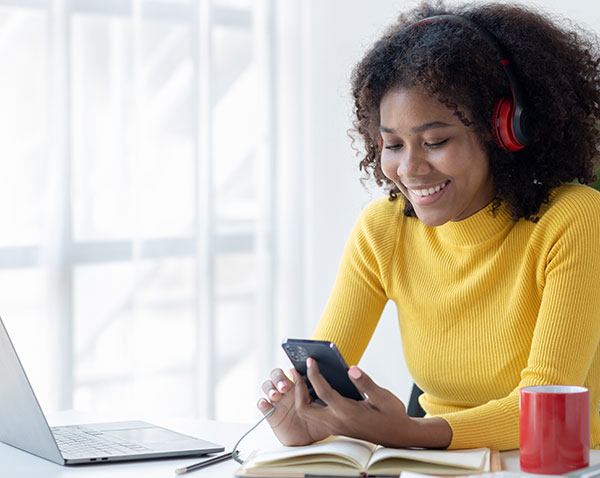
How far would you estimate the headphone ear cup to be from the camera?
128 centimetres

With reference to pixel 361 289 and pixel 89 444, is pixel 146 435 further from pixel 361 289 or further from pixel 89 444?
pixel 361 289

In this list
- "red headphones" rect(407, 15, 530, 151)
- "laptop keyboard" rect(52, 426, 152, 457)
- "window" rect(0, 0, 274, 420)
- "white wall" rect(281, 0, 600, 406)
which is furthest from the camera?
"white wall" rect(281, 0, 600, 406)

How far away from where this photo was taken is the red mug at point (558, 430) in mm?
916

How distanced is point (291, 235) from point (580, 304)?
6.21 ft

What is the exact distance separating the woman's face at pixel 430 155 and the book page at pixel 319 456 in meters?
0.48

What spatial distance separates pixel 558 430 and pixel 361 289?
0.62 m

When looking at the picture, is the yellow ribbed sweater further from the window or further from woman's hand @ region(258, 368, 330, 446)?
the window

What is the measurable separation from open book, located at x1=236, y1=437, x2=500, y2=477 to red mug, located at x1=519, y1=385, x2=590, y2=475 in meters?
0.09

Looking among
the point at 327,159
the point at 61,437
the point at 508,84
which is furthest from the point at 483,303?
the point at 327,159

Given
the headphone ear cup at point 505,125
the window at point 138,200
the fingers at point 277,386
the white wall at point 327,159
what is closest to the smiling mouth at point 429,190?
the headphone ear cup at point 505,125

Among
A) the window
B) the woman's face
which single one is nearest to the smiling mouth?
the woman's face

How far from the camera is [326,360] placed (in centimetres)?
105

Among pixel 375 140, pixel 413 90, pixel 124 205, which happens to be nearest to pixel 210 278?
pixel 124 205

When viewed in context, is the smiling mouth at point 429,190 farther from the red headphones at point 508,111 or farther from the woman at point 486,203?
the red headphones at point 508,111
